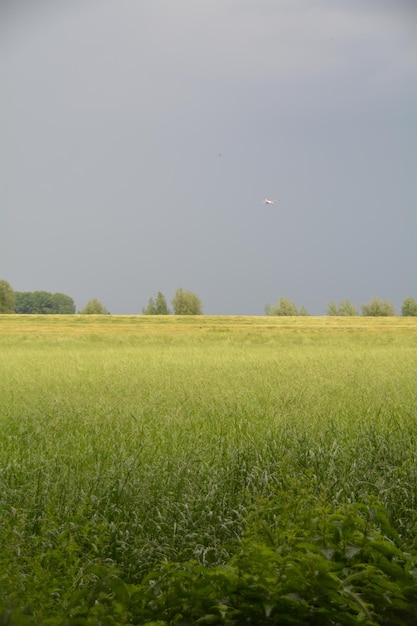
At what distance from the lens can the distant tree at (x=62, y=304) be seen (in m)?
15.9

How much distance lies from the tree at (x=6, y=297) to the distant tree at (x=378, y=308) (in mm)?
12631

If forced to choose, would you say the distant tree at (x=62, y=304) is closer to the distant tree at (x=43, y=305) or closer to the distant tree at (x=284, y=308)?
the distant tree at (x=43, y=305)

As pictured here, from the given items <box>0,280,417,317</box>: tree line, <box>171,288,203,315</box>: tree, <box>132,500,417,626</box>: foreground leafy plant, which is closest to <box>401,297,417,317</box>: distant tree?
<box>0,280,417,317</box>: tree line

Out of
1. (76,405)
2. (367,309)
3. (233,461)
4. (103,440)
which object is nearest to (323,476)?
(233,461)

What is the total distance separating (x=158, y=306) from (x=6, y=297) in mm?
7274

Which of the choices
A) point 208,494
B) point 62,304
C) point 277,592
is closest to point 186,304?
point 62,304

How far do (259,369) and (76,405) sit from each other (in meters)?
3.22

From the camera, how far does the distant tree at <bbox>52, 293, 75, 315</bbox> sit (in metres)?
15.9

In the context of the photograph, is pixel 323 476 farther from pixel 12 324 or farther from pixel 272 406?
pixel 12 324

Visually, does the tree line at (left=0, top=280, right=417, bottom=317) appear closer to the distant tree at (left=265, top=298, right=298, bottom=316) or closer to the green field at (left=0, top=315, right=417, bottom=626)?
the distant tree at (left=265, top=298, right=298, bottom=316)

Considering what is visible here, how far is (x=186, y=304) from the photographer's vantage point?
66.1 feet

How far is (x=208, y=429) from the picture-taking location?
4.65 m

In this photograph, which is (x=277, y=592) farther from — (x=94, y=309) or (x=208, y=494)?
(x=94, y=309)

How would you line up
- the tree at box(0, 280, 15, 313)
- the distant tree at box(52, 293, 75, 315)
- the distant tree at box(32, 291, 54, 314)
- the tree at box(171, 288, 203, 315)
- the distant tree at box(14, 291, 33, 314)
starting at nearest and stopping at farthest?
the tree at box(0, 280, 15, 313) → the distant tree at box(52, 293, 75, 315) → the distant tree at box(32, 291, 54, 314) → the distant tree at box(14, 291, 33, 314) → the tree at box(171, 288, 203, 315)
